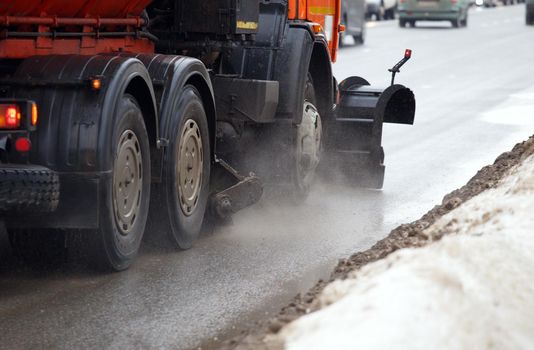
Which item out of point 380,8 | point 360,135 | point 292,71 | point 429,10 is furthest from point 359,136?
point 380,8

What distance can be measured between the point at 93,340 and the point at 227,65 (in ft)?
13.0

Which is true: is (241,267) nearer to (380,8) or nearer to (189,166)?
(189,166)

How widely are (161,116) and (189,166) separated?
25.0 inches

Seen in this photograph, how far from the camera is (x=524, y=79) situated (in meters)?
25.8

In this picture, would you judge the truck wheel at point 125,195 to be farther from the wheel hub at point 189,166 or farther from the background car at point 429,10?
the background car at point 429,10

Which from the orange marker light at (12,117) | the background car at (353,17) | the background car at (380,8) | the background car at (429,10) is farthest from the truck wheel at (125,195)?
the background car at (380,8)

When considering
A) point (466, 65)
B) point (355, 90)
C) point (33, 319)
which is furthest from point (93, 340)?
point (466, 65)

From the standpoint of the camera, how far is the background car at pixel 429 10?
4381cm

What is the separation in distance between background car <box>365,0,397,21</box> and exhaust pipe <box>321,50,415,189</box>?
37326 mm

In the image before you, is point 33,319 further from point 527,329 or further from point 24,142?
point 527,329

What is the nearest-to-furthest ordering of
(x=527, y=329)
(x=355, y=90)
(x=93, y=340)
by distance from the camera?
1. (x=527, y=329)
2. (x=93, y=340)
3. (x=355, y=90)

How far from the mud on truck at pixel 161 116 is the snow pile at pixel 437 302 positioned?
6.27 ft

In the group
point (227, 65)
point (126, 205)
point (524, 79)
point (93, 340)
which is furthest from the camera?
point (524, 79)

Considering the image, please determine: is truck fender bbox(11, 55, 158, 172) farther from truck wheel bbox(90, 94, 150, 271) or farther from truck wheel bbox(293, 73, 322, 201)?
truck wheel bbox(293, 73, 322, 201)
